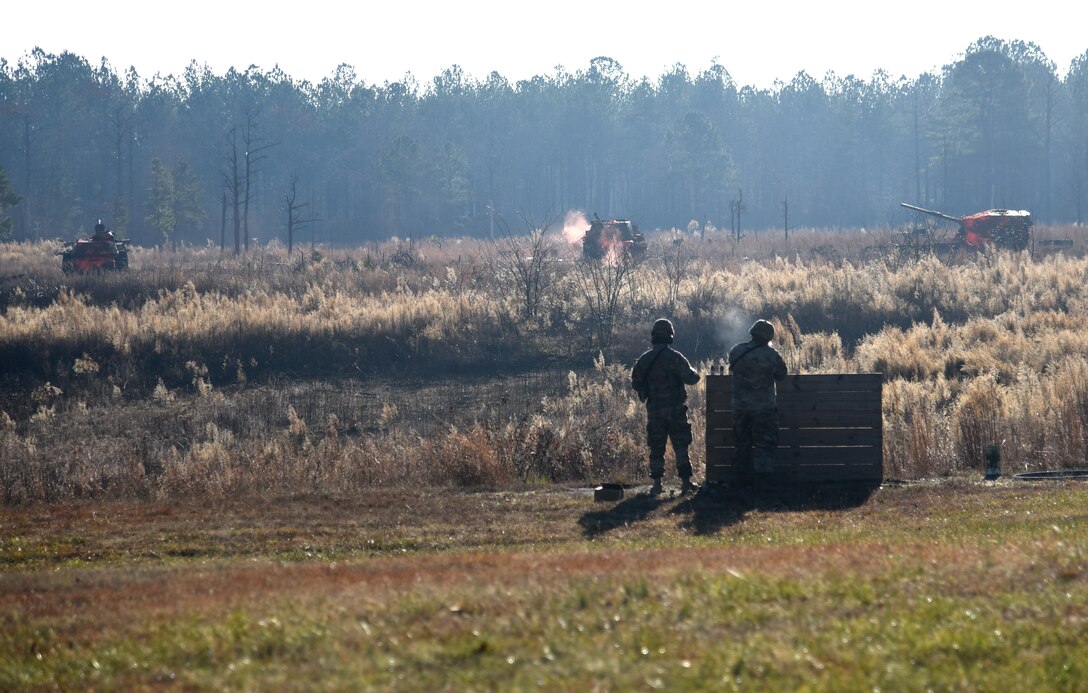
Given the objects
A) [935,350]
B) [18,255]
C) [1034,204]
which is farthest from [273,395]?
[1034,204]

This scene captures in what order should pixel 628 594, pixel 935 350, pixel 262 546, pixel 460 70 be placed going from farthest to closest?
pixel 460 70 < pixel 935 350 < pixel 262 546 < pixel 628 594

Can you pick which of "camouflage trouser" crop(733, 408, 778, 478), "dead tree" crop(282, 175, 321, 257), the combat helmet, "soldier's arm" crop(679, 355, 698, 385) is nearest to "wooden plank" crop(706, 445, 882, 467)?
"camouflage trouser" crop(733, 408, 778, 478)

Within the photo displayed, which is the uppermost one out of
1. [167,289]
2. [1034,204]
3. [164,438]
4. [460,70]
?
[460,70]

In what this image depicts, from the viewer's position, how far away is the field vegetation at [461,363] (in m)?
17.7

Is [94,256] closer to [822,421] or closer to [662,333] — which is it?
[662,333]

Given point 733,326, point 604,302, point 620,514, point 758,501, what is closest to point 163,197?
point 604,302

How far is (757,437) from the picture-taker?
590 inches

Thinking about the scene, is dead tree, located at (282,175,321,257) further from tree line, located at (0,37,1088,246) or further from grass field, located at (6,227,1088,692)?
grass field, located at (6,227,1088,692)

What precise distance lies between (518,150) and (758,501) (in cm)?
10886

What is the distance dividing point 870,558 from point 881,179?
119924mm

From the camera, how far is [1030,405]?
19.1 metres

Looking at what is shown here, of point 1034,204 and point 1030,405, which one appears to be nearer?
point 1030,405

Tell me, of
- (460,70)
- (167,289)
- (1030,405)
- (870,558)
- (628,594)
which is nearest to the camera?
(628,594)

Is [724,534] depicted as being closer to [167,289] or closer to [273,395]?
[273,395]
